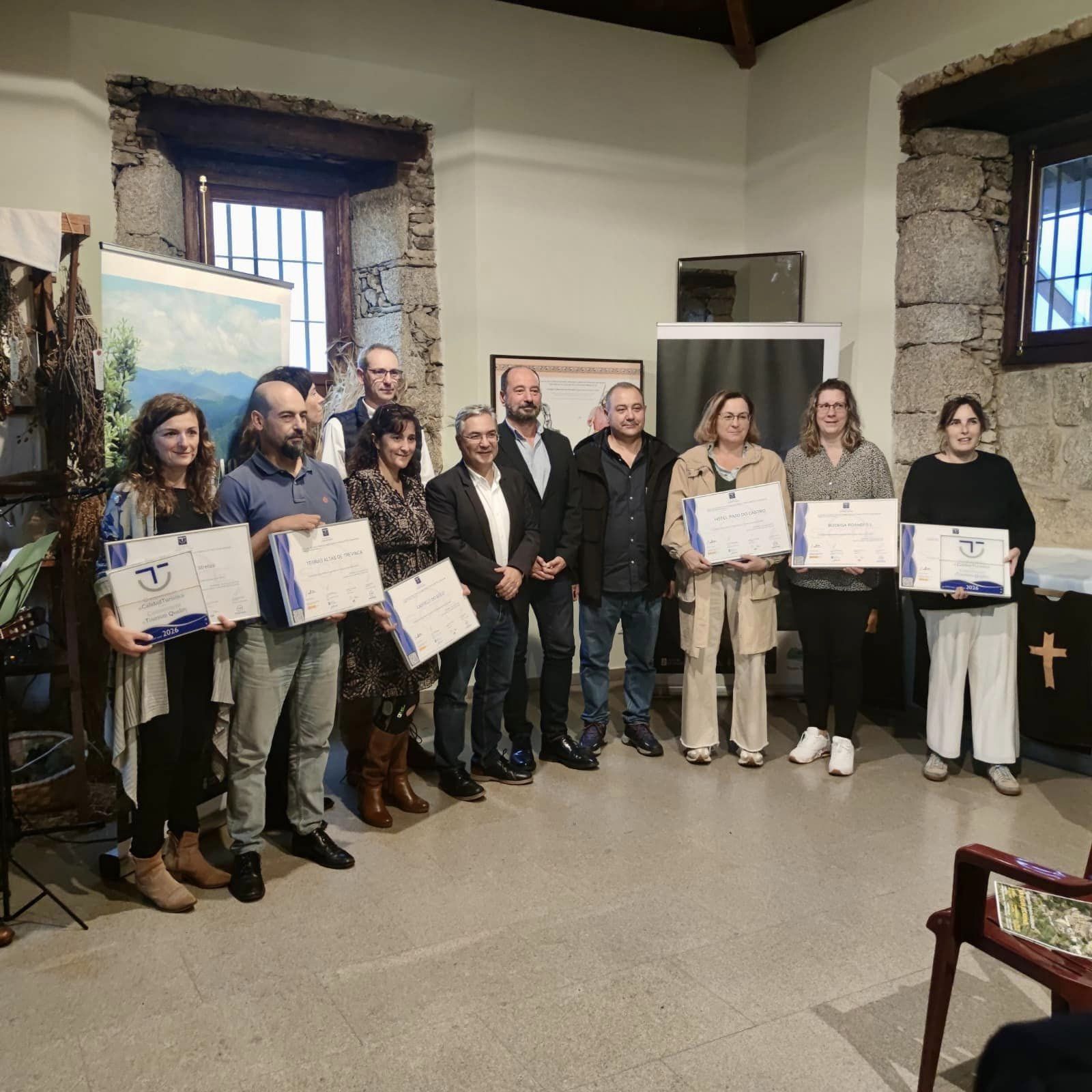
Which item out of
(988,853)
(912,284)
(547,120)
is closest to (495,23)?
(547,120)

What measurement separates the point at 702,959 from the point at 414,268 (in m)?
3.62

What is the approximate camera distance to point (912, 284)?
4590 mm

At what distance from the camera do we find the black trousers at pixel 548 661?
371 cm

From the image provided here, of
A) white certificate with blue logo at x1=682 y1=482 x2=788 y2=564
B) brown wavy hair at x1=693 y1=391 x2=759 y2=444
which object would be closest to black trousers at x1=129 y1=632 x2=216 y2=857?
white certificate with blue logo at x1=682 y1=482 x2=788 y2=564

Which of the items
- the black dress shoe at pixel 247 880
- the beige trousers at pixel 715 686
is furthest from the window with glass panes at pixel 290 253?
the black dress shoe at pixel 247 880

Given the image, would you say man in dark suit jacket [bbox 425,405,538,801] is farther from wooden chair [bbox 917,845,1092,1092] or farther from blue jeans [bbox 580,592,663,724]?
wooden chair [bbox 917,845,1092,1092]

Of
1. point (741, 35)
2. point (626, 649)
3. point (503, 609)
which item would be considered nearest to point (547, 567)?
point (503, 609)

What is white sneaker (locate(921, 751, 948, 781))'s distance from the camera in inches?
146

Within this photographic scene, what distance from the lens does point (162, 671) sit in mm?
2557

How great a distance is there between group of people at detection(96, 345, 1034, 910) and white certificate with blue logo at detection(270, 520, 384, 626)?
0.06 metres

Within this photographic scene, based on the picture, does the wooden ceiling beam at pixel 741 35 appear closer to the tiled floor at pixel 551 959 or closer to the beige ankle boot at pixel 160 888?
the tiled floor at pixel 551 959

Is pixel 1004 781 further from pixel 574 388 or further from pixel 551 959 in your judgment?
pixel 574 388

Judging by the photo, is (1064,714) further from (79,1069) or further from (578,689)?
(79,1069)

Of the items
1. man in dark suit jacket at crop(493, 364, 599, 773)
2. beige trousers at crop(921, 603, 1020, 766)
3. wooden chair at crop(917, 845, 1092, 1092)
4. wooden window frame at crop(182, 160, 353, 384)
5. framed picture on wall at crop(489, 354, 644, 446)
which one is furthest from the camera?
framed picture on wall at crop(489, 354, 644, 446)
